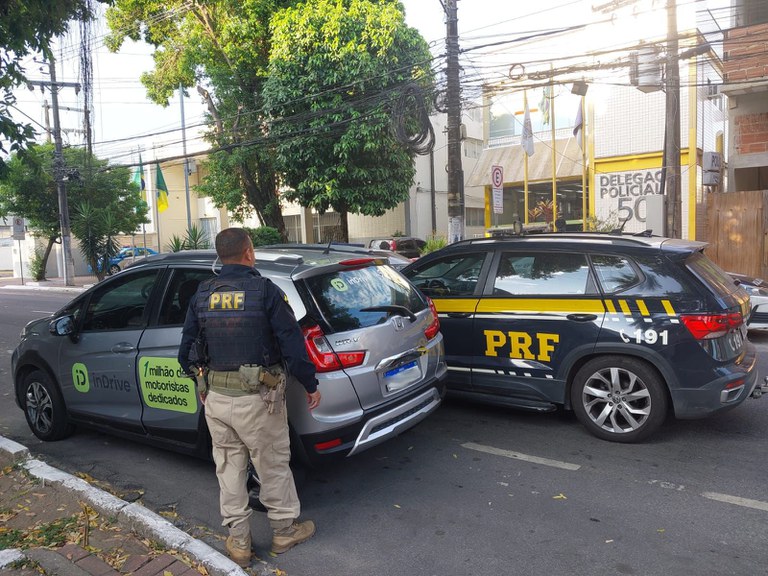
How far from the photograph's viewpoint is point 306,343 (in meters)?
3.69

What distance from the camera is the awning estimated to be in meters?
21.8

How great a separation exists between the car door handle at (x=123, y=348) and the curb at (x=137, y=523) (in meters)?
0.91

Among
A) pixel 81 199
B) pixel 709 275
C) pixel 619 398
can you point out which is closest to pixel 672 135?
pixel 709 275

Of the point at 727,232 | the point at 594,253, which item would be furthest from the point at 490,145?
the point at 594,253

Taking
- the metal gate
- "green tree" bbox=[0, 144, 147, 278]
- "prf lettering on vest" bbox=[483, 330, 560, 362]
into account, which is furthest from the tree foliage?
"prf lettering on vest" bbox=[483, 330, 560, 362]

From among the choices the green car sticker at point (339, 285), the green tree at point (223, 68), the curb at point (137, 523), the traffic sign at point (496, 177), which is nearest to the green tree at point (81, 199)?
the green tree at point (223, 68)

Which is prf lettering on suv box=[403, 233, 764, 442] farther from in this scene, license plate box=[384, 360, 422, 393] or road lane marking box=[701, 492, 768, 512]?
license plate box=[384, 360, 422, 393]

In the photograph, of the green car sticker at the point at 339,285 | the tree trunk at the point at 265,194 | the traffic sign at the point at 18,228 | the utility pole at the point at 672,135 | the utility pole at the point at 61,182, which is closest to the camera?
the green car sticker at the point at 339,285

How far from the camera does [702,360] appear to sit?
448cm

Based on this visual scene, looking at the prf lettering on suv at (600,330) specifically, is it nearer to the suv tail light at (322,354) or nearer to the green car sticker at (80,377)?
the suv tail light at (322,354)

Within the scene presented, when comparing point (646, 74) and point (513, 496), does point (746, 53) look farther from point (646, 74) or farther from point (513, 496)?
point (513, 496)

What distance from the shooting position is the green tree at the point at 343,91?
17906 mm

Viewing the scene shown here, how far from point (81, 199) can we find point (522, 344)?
1150 inches

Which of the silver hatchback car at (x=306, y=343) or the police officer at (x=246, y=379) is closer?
the police officer at (x=246, y=379)
